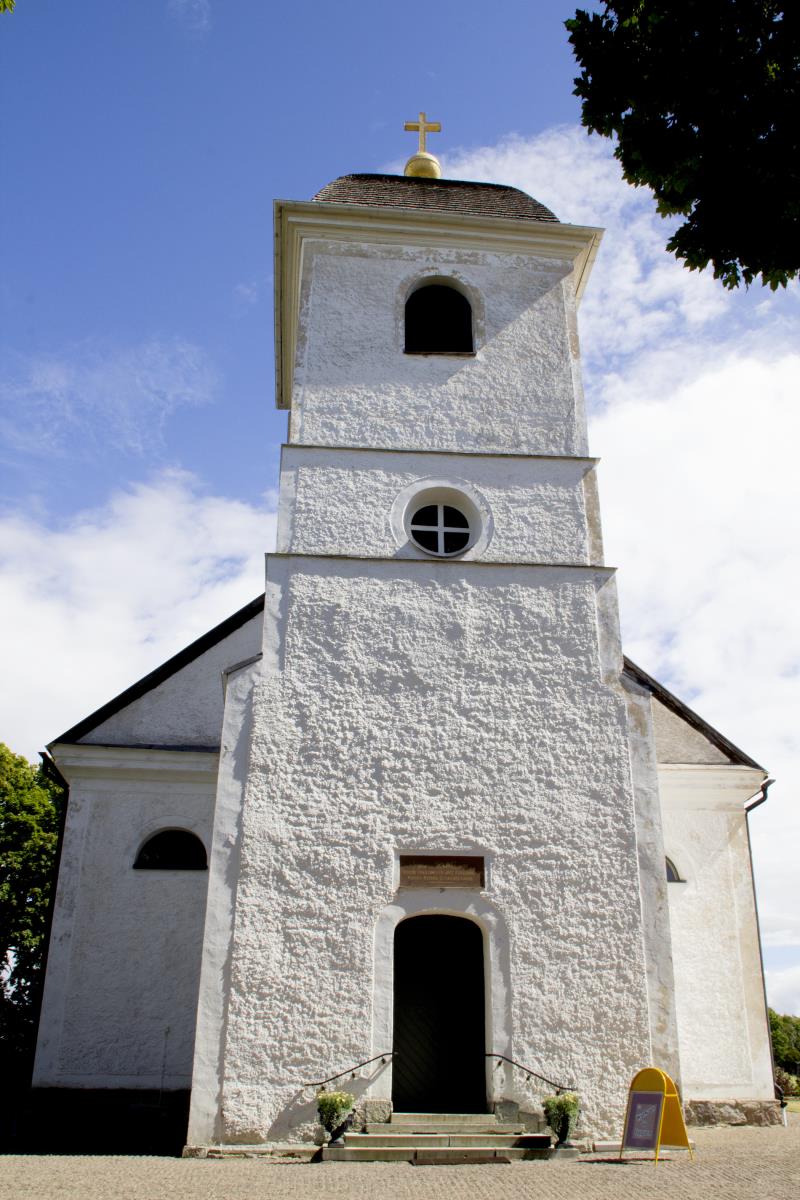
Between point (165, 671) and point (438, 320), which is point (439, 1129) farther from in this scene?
point (438, 320)

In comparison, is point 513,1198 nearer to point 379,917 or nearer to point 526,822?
A: point 379,917

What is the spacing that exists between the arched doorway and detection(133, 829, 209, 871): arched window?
372cm

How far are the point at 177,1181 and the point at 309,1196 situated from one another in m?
1.35

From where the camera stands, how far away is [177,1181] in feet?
25.9

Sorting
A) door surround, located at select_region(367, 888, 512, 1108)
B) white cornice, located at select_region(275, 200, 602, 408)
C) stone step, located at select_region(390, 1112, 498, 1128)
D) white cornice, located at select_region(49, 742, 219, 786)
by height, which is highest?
white cornice, located at select_region(275, 200, 602, 408)

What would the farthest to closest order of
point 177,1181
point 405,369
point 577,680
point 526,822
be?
point 405,369 < point 577,680 < point 526,822 < point 177,1181

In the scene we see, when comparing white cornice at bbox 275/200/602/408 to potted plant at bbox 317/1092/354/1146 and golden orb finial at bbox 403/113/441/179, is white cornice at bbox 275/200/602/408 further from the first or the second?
potted plant at bbox 317/1092/354/1146

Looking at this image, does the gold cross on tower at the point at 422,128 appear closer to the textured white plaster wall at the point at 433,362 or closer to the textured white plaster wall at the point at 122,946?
the textured white plaster wall at the point at 433,362

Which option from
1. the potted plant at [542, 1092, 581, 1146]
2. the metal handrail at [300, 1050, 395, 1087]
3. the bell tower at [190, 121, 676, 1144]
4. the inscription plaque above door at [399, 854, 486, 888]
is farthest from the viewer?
the inscription plaque above door at [399, 854, 486, 888]

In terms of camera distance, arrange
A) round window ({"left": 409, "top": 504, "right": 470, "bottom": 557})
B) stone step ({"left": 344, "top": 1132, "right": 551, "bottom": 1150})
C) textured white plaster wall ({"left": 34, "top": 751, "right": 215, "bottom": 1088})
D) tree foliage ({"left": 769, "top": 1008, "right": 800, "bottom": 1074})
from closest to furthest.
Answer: stone step ({"left": 344, "top": 1132, "right": 551, "bottom": 1150})
textured white plaster wall ({"left": 34, "top": 751, "right": 215, "bottom": 1088})
round window ({"left": 409, "top": 504, "right": 470, "bottom": 557})
tree foliage ({"left": 769, "top": 1008, "right": 800, "bottom": 1074})

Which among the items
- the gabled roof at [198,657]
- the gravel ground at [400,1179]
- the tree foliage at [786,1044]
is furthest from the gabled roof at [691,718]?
the tree foliage at [786,1044]

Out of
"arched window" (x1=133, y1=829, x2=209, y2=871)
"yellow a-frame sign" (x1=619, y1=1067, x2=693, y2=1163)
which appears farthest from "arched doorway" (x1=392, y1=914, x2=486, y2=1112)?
"arched window" (x1=133, y1=829, x2=209, y2=871)

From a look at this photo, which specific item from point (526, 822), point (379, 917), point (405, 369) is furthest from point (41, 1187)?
point (405, 369)

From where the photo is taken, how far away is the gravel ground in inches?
284
